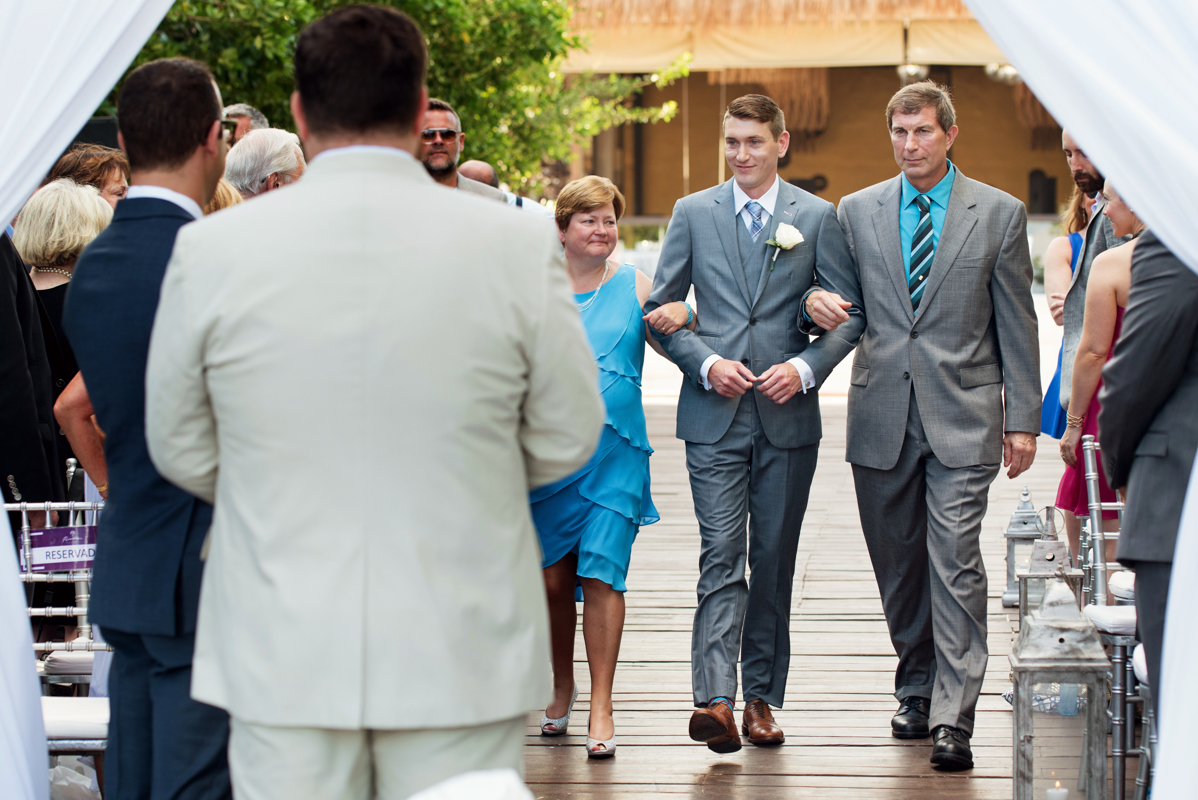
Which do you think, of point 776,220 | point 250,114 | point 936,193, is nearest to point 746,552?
point 776,220

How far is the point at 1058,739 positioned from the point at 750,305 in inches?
60.1

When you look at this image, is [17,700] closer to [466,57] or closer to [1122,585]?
[1122,585]

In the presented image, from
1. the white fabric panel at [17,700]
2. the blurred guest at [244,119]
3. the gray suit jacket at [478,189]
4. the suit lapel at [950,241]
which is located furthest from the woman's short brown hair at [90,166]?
the suit lapel at [950,241]

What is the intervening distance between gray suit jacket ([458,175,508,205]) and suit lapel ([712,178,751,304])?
1.41 m

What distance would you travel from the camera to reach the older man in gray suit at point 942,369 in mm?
3719

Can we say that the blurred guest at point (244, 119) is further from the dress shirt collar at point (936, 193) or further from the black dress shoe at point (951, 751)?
the black dress shoe at point (951, 751)

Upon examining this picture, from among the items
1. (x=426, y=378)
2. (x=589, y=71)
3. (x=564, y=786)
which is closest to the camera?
(x=426, y=378)

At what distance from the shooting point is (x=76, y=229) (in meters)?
3.95

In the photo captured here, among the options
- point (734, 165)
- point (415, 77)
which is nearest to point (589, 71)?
point (734, 165)

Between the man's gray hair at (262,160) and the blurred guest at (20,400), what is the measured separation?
756mm

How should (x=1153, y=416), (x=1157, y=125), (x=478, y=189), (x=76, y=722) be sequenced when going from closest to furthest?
(x=1157, y=125) → (x=1153, y=416) → (x=76, y=722) → (x=478, y=189)

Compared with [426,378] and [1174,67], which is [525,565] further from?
[1174,67]

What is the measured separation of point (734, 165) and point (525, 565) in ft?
7.39

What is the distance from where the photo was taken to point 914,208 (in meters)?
→ 3.87
